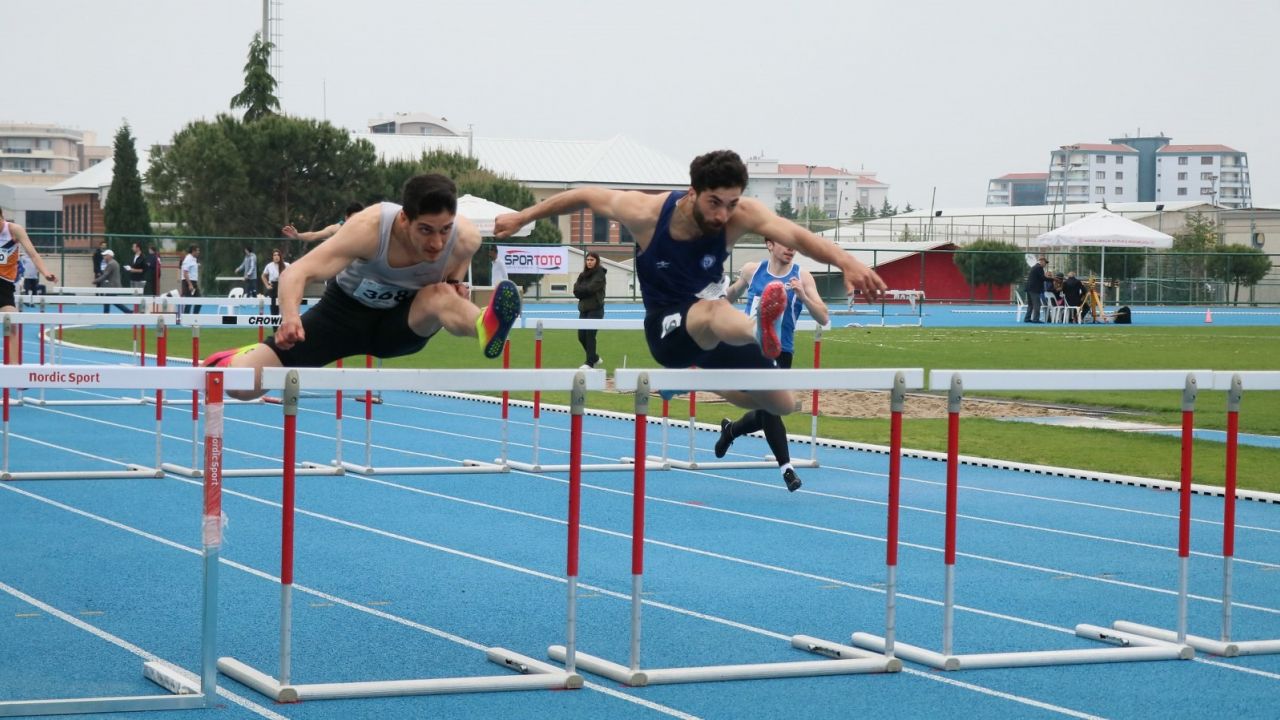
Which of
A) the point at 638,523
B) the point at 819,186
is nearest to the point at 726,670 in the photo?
the point at 638,523

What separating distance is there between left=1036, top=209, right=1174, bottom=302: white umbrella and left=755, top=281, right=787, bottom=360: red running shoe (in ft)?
102

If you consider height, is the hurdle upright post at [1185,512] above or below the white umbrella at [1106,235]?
below

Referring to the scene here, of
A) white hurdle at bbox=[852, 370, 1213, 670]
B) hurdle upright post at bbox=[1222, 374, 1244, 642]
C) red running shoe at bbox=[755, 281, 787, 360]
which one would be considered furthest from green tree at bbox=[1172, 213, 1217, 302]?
red running shoe at bbox=[755, 281, 787, 360]

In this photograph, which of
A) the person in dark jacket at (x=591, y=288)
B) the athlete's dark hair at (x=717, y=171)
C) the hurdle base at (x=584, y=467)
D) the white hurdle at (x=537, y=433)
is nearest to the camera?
the athlete's dark hair at (x=717, y=171)

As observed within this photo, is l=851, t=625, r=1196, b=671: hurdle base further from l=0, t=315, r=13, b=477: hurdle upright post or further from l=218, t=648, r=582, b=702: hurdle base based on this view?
l=0, t=315, r=13, b=477: hurdle upright post

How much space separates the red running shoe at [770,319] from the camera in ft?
20.5

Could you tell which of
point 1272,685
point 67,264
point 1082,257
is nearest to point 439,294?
point 1272,685

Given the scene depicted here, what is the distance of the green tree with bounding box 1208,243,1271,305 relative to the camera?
169 feet

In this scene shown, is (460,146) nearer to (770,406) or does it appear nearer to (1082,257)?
(1082,257)

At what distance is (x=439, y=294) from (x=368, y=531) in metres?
2.81

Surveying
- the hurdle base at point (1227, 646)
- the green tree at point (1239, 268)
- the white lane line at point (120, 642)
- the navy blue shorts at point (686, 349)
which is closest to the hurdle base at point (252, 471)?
the white lane line at point (120, 642)

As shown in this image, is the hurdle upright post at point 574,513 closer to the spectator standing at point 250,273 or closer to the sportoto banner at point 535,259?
the spectator standing at point 250,273

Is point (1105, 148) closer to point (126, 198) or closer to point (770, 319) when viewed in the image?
point (126, 198)

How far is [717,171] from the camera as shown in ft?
20.1
